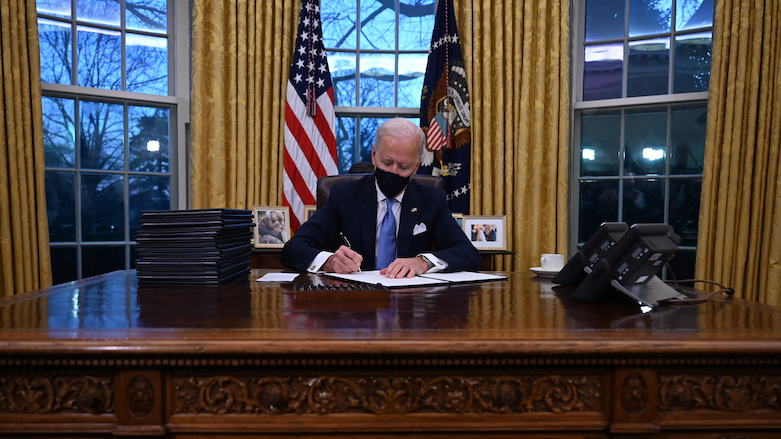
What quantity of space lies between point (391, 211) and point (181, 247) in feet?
3.26

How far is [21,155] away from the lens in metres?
2.88

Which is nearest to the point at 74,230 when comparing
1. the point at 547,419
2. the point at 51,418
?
the point at 51,418

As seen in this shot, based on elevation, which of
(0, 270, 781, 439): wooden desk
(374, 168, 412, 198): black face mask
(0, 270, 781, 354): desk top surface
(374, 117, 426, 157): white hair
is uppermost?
(374, 117, 426, 157): white hair

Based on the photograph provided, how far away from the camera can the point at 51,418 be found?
791 mm

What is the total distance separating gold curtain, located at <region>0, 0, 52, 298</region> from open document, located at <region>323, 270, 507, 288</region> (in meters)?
2.27

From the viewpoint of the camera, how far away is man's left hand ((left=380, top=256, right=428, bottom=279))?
1.50 meters

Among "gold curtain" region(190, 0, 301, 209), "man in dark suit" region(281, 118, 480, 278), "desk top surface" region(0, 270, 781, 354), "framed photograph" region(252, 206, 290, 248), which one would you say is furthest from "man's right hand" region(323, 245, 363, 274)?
"gold curtain" region(190, 0, 301, 209)

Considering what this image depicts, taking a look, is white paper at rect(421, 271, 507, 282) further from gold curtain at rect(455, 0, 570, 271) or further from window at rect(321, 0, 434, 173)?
window at rect(321, 0, 434, 173)

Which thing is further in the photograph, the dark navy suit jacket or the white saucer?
the dark navy suit jacket

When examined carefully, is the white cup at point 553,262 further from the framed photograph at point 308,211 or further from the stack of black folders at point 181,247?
the framed photograph at point 308,211

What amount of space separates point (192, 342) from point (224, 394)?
10cm

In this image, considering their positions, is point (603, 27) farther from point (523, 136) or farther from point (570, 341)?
point (570, 341)

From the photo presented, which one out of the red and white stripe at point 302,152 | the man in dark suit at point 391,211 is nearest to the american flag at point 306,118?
the red and white stripe at point 302,152

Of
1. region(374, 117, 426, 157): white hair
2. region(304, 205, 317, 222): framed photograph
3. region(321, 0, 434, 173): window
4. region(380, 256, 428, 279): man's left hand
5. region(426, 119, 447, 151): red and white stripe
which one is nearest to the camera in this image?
region(380, 256, 428, 279): man's left hand
